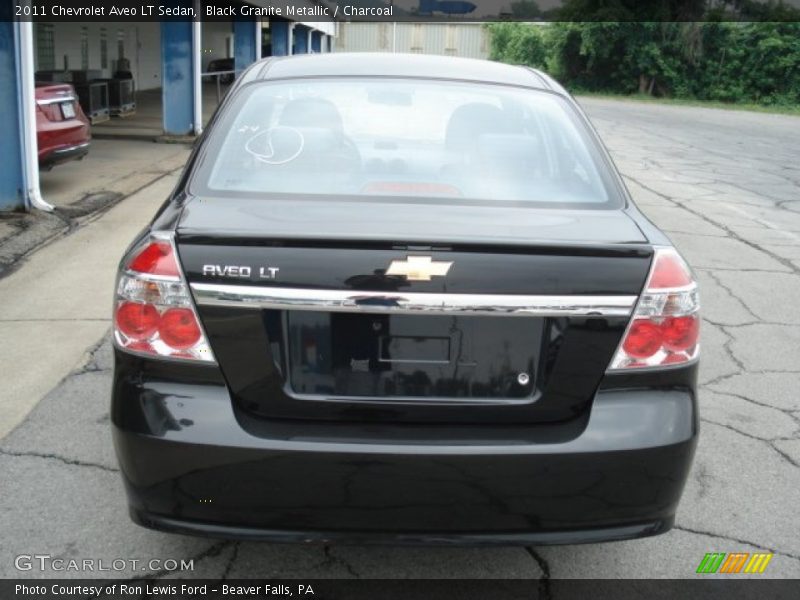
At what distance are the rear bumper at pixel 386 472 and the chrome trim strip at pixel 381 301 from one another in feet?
0.87

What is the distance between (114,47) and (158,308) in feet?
88.8

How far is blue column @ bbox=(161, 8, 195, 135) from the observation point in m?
14.9

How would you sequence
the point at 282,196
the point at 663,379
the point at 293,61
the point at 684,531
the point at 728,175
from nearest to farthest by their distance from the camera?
1. the point at 663,379
2. the point at 282,196
3. the point at 684,531
4. the point at 293,61
5. the point at 728,175

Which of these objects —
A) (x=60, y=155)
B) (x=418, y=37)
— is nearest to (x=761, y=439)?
(x=60, y=155)

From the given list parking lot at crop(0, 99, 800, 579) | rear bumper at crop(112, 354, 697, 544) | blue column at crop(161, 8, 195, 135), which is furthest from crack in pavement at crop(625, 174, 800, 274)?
blue column at crop(161, 8, 195, 135)

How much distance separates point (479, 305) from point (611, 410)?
477 millimetres

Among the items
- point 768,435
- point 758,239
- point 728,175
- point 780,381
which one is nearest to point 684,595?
point 768,435

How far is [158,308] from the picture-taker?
2.35 meters

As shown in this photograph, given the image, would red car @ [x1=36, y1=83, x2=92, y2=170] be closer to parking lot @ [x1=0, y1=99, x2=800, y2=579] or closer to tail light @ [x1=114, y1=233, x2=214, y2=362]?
parking lot @ [x1=0, y1=99, x2=800, y2=579]

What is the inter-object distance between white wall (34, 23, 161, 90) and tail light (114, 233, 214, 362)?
1971cm

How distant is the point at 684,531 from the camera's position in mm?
3139

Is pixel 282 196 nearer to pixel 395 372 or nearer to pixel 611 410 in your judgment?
pixel 395 372

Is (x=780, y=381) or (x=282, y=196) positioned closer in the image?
(x=282, y=196)

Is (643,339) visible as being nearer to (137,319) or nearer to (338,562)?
(338,562)
